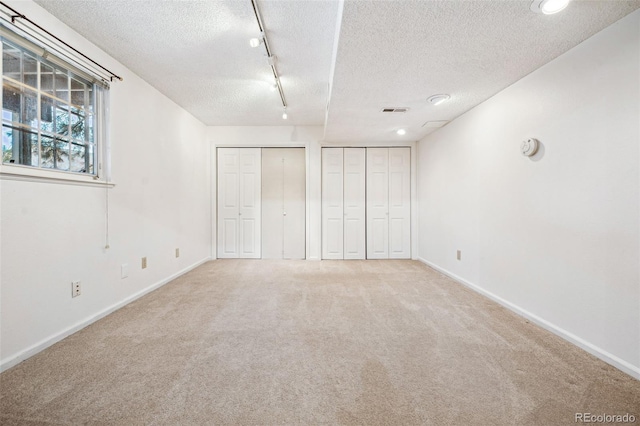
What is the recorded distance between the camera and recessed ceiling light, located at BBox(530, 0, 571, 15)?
152 centimetres

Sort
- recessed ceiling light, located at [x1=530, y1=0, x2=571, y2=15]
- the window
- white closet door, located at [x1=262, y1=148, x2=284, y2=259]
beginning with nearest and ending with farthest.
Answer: recessed ceiling light, located at [x1=530, y1=0, x2=571, y2=15]
the window
white closet door, located at [x1=262, y1=148, x2=284, y2=259]

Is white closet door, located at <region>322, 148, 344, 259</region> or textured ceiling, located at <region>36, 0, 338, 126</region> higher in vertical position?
textured ceiling, located at <region>36, 0, 338, 126</region>

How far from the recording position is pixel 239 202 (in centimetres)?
493

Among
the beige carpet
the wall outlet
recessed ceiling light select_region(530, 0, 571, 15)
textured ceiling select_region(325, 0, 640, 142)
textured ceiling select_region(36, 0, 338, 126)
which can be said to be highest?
textured ceiling select_region(36, 0, 338, 126)

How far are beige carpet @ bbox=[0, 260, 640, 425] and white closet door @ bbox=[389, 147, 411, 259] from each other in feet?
7.69

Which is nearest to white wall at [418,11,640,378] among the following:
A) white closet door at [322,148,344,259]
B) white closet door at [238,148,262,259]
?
white closet door at [322,148,344,259]

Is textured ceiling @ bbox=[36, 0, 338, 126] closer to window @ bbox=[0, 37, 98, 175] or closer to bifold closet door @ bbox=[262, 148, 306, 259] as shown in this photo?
window @ bbox=[0, 37, 98, 175]

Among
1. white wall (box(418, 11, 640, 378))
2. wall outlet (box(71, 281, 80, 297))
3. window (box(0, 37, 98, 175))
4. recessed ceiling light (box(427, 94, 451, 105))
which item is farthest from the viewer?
recessed ceiling light (box(427, 94, 451, 105))

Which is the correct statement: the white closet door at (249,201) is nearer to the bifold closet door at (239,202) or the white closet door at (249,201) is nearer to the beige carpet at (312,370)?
the bifold closet door at (239,202)

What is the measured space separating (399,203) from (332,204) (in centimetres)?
127

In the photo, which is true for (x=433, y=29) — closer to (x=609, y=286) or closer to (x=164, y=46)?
(x=609, y=286)

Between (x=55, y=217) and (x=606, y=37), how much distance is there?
4048mm

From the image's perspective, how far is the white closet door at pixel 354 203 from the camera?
499 centimetres

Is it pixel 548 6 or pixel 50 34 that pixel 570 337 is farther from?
pixel 50 34
